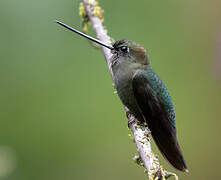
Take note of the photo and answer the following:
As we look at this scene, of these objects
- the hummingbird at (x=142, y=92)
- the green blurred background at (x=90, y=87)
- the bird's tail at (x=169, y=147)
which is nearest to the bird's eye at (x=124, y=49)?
the hummingbird at (x=142, y=92)

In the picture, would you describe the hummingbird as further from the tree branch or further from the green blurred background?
the green blurred background

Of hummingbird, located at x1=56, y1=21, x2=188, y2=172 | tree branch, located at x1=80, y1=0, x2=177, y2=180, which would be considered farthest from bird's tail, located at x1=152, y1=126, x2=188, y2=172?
tree branch, located at x1=80, y1=0, x2=177, y2=180

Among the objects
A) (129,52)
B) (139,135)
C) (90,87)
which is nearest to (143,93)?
(129,52)

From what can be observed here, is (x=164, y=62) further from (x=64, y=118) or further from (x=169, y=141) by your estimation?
(x=169, y=141)

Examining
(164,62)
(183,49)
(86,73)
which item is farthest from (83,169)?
(183,49)

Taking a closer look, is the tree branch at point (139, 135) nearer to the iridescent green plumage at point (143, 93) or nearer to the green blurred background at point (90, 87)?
the iridescent green plumage at point (143, 93)

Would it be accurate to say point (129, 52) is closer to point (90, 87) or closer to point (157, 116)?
point (157, 116)

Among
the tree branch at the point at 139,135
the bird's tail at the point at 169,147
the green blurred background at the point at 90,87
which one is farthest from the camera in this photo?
the green blurred background at the point at 90,87

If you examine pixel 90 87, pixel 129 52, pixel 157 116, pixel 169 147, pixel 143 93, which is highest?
pixel 90 87
